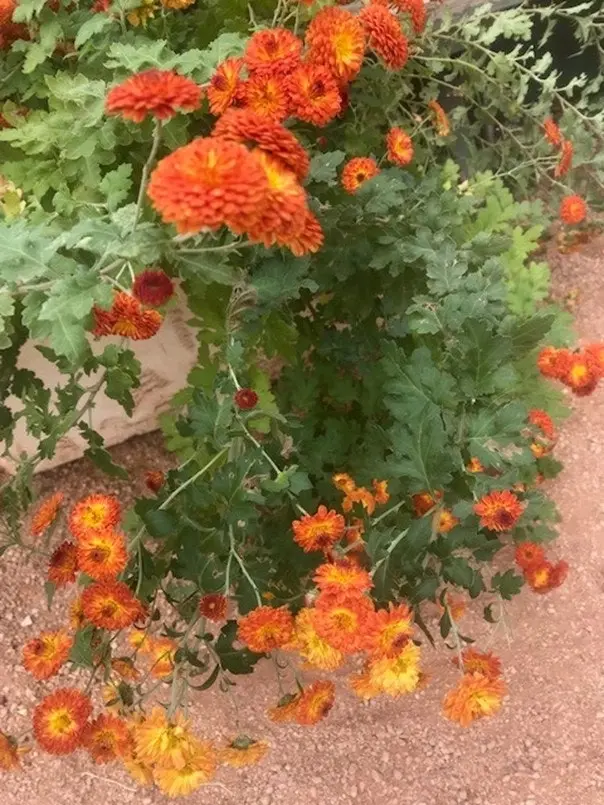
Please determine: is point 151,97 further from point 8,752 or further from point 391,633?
point 8,752

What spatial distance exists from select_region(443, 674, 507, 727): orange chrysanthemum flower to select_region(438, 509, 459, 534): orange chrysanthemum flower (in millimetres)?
216

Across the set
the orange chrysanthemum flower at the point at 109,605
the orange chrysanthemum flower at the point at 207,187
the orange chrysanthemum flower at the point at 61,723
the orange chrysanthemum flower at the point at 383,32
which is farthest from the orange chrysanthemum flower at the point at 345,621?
the orange chrysanthemum flower at the point at 383,32

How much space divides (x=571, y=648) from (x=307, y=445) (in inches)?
27.2

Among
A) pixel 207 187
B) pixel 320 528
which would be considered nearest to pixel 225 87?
pixel 207 187

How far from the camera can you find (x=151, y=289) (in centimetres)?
95

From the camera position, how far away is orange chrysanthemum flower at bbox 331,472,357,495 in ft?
4.59

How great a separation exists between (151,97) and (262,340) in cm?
67

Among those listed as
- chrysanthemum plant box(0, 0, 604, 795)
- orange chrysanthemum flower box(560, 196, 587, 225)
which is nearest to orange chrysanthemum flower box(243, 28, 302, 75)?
chrysanthemum plant box(0, 0, 604, 795)

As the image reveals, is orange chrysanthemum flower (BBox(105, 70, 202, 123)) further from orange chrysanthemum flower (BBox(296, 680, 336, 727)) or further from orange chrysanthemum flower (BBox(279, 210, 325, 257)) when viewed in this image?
orange chrysanthemum flower (BBox(296, 680, 336, 727))

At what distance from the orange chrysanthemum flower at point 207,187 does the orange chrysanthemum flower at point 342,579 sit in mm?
470

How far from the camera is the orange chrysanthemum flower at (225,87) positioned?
937 millimetres

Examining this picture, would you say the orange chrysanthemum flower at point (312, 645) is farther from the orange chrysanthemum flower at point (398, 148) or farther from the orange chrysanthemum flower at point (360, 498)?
the orange chrysanthemum flower at point (398, 148)

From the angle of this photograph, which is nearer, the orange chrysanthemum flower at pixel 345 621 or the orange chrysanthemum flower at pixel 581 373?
the orange chrysanthemum flower at pixel 345 621

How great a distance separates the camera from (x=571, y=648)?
5.25 ft
